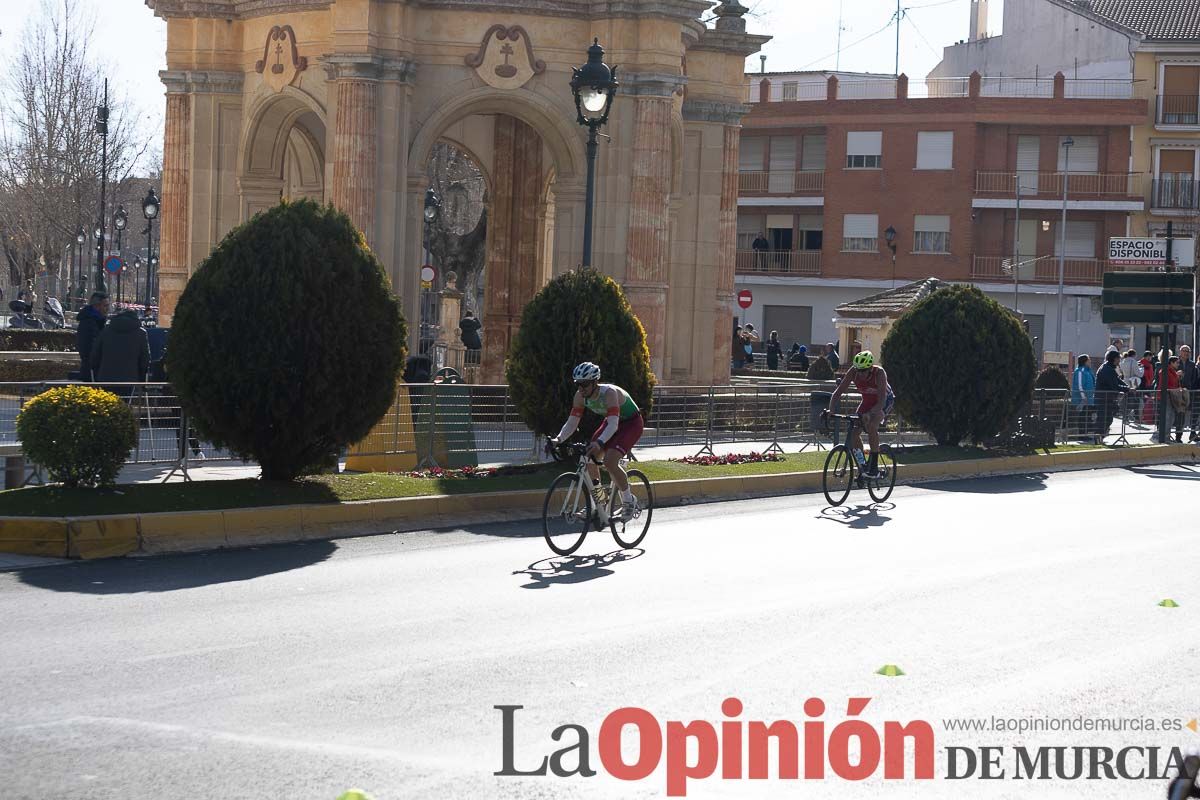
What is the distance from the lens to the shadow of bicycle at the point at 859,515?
661 inches

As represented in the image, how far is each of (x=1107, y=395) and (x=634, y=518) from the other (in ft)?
62.8

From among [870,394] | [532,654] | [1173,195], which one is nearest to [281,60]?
[870,394]

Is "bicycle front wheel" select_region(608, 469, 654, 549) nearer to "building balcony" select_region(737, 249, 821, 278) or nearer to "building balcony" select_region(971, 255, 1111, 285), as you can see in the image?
"building balcony" select_region(971, 255, 1111, 285)

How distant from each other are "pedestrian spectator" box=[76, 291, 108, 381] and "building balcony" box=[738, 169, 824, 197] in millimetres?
48110

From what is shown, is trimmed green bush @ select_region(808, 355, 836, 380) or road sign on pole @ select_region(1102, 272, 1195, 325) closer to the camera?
road sign on pole @ select_region(1102, 272, 1195, 325)

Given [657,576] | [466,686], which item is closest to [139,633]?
[466,686]

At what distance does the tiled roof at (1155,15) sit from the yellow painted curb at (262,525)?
185 feet

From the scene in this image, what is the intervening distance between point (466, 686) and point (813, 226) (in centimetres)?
5880

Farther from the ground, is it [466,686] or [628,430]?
[628,430]

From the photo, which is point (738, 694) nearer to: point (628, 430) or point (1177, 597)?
point (1177, 597)

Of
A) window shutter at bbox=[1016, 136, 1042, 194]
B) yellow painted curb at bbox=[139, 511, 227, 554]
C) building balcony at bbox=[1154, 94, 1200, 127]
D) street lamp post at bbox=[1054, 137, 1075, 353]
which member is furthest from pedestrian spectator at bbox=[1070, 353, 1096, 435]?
building balcony at bbox=[1154, 94, 1200, 127]

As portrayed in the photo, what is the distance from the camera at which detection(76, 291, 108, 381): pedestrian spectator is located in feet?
61.5

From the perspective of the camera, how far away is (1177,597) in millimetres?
11945

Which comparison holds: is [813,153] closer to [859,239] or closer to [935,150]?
[859,239]
